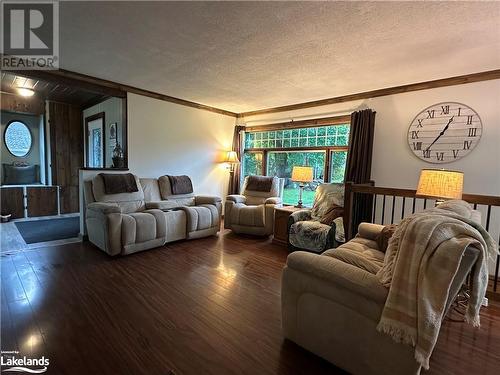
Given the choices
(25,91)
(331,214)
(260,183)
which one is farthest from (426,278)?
(25,91)

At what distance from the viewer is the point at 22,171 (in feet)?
17.6

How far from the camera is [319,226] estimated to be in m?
3.39

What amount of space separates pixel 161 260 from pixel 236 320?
1546 mm

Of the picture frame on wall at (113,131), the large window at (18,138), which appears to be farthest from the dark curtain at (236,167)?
the large window at (18,138)

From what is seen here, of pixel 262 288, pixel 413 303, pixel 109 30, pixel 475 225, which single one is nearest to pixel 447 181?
pixel 475 225

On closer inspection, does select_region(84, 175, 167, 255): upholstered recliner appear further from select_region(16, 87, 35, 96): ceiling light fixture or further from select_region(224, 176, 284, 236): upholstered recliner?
select_region(16, 87, 35, 96): ceiling light fixture

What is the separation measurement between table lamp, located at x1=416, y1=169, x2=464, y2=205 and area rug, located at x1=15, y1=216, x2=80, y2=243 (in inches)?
190

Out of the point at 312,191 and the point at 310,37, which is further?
the point at 312,191

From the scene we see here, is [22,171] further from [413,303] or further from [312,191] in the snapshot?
[413,303]

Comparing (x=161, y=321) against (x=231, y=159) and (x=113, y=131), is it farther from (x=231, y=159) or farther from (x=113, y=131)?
(x=113, y=131)

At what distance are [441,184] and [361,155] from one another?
1598 millimetres

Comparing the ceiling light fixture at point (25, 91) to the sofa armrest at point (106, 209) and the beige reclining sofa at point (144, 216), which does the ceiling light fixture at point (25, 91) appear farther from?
the sofa armrest at point (106, 209)

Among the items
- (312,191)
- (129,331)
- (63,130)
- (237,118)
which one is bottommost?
(129,331)

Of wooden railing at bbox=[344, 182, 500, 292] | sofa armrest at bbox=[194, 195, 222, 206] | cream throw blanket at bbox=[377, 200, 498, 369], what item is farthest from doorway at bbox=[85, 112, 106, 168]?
Result: cream throw blanket at bbox=[377, 200, 498, 369]
